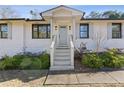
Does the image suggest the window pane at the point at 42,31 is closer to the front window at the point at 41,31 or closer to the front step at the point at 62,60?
the front window at the point at 41,31

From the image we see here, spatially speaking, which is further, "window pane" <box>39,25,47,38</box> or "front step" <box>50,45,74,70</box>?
"window pane" <box>39,25,47,38</box>

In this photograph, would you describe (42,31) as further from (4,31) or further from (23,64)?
(23,64)

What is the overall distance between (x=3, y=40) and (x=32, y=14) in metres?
7.73

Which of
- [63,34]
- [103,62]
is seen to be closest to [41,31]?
[63,34]

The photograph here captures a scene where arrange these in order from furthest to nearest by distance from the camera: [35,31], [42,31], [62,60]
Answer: [42,31] < [35,31] < [62,60]

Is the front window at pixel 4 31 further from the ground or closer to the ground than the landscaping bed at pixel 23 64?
further from the ground

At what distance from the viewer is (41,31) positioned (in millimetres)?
17578

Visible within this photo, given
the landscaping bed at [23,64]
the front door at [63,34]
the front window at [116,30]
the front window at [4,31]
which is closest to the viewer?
the landscaping bed at [23,64]

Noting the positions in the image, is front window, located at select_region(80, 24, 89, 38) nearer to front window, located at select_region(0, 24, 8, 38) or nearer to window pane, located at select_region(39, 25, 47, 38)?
window pane, located at select_region(39, 25, 47, 38)

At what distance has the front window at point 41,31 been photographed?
17.4 meters

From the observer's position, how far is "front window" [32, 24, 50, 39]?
686 inches

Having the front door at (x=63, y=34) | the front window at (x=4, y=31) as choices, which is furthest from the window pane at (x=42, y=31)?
the front window at (x=4, y=31)

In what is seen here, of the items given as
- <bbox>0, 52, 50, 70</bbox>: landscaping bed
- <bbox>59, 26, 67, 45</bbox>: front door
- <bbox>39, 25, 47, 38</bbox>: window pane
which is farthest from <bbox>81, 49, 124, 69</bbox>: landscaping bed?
<bbox>39, 25, 47, 38</bbox>: window pane

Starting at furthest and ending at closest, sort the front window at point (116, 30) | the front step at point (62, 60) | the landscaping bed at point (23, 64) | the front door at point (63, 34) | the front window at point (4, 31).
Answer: the front window at point (116, 30)
the front window at point (4, 31)
the front door at point (63, 34)
the landscaping bed at point (23, 64)
the front step at point (62, 60)
